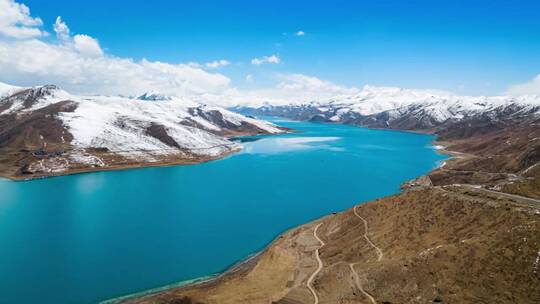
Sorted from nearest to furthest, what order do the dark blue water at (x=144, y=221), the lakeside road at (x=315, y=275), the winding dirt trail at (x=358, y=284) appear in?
the winding dirt trail at (x=358, y=284) < the lakeside road at (x=315, y=275) < the dark blue water at (x=144, y=221)

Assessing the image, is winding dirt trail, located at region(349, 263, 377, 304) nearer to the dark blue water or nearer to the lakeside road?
the lakeside road

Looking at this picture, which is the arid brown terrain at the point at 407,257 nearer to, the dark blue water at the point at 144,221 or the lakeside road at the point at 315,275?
the lakeside road at the point at 315,275

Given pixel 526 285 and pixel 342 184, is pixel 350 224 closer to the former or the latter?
pixel 526 285

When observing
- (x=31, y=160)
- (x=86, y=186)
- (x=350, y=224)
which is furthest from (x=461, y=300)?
(x=31, y=160)

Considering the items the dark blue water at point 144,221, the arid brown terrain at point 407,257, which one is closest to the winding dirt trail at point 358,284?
the arid brown terrain at point 407,257

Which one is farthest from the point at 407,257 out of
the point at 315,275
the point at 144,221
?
the point at 144,221

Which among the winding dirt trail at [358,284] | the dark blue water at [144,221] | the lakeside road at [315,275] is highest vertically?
the winding dirt trail at [358,284]
